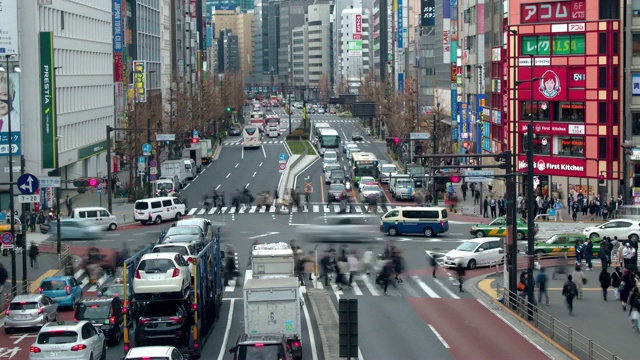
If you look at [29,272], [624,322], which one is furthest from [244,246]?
[624,322]

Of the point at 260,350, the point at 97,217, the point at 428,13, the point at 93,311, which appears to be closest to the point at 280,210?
the point at 97,217

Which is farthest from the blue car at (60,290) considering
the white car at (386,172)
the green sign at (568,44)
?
the white car at (386,172)

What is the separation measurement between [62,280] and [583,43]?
40.6 metres

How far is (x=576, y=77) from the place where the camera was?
6525cm

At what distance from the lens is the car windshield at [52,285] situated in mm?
35750

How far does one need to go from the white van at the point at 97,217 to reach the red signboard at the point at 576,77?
30.2 meters

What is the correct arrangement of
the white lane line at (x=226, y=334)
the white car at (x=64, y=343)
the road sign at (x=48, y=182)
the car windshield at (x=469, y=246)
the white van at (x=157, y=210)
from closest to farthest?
the white car at (x=64, y=343) < the white lane line at (x=226, y=334) < the road sign at (x=48, y=182) < the car windshield at (x=469, y=246) < the white van at (x=157, y=210)

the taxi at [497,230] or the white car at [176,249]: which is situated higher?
the white car at [176,249]

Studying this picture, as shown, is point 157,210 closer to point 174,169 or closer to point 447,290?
point 174,169

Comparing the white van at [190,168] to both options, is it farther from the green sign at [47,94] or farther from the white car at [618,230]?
the white car at [618,230]

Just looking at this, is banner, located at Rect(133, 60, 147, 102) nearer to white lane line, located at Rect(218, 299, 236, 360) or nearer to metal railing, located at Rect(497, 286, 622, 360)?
white lane line, located at Rect(218, 299, 236, 360)

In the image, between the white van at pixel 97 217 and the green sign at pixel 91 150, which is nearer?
the white van at pixel 97 217

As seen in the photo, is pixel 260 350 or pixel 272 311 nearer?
pixel 260 350

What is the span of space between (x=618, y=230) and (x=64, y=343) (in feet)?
101
